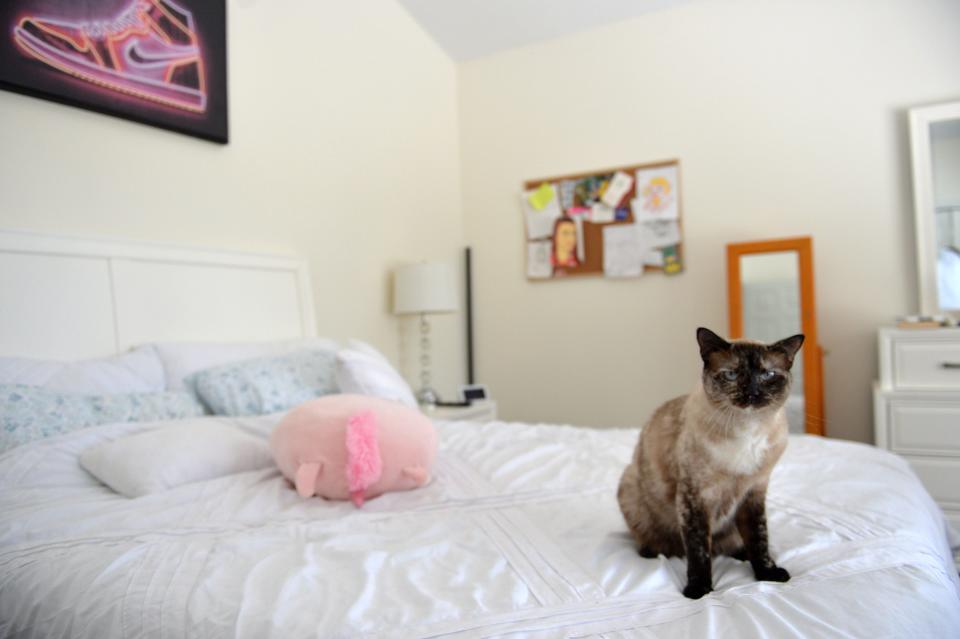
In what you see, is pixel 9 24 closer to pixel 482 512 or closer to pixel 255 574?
pixel 255 574

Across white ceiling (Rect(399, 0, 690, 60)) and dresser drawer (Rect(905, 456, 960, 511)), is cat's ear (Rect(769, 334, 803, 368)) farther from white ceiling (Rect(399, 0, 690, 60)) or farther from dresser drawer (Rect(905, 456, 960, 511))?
white ceiling (Rect(399, 0, 690, 60))

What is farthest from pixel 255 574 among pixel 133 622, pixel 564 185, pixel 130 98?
pixel 564 185

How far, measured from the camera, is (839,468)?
1.42 metres

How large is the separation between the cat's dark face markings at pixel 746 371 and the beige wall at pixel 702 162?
2.54m

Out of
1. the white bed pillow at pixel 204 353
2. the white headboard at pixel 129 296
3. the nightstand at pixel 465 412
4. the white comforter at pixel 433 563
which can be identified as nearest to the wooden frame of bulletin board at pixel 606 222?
the nightstand at pixel 465 412

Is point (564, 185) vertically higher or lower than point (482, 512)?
higher

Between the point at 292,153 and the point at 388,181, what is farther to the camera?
the point at 388,181

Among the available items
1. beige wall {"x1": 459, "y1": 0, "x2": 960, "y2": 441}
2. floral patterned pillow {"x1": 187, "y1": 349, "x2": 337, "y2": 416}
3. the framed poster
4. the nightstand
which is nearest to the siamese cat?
floral patterned pillow {"x1": 187, "y1": 349, "x2": 337, "y2": 416}

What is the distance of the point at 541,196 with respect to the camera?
3.67m

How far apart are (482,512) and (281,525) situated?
0.41 metres

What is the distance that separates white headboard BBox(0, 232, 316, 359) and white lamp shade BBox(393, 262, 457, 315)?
0.66 meters

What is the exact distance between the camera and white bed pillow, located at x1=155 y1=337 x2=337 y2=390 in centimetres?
183

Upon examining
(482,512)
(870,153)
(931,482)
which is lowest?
(931,482)

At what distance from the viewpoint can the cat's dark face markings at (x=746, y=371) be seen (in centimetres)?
80
